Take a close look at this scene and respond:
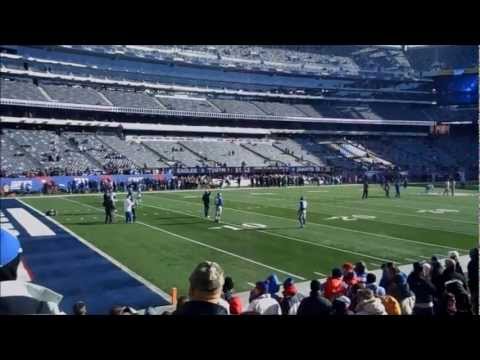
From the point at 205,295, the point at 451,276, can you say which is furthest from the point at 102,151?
the point at 205,295

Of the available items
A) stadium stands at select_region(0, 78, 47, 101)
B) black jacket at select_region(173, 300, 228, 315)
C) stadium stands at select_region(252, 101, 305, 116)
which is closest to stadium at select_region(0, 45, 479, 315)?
black jacket at select_region(173, 300, 228, 315)

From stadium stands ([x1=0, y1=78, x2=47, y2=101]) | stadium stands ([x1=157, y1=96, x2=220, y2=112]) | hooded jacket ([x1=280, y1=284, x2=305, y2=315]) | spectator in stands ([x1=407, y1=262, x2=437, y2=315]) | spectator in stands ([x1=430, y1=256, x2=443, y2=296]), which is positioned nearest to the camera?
hooded jacket ([x1=280, y1=284, x2=305, y2=315])

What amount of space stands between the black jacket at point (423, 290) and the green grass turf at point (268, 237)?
A: 3.61 m

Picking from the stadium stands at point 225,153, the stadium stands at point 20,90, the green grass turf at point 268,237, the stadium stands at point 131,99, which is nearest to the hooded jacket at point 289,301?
the green grass turf at point 268,237

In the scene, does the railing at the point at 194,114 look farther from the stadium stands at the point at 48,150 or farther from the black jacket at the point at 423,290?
the black jacket at the point at 423,290

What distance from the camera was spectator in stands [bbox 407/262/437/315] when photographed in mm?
5360

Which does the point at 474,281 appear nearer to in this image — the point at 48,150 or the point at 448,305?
the point at 448,305

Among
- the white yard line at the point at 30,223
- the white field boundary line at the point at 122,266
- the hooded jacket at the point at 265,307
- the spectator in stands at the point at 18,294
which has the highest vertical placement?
the spectator in stands at the point at 18,294

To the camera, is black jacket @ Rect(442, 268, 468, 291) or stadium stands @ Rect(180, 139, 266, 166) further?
stadium stands @ Rect(180, 139, 266, 166)

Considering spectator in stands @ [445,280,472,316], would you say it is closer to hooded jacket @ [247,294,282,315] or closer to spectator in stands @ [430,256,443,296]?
spectator in stands @ [430,256,443,296]

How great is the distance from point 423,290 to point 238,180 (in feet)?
97.7

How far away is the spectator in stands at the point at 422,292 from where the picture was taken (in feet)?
17.6

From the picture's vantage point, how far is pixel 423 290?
18.0ft
